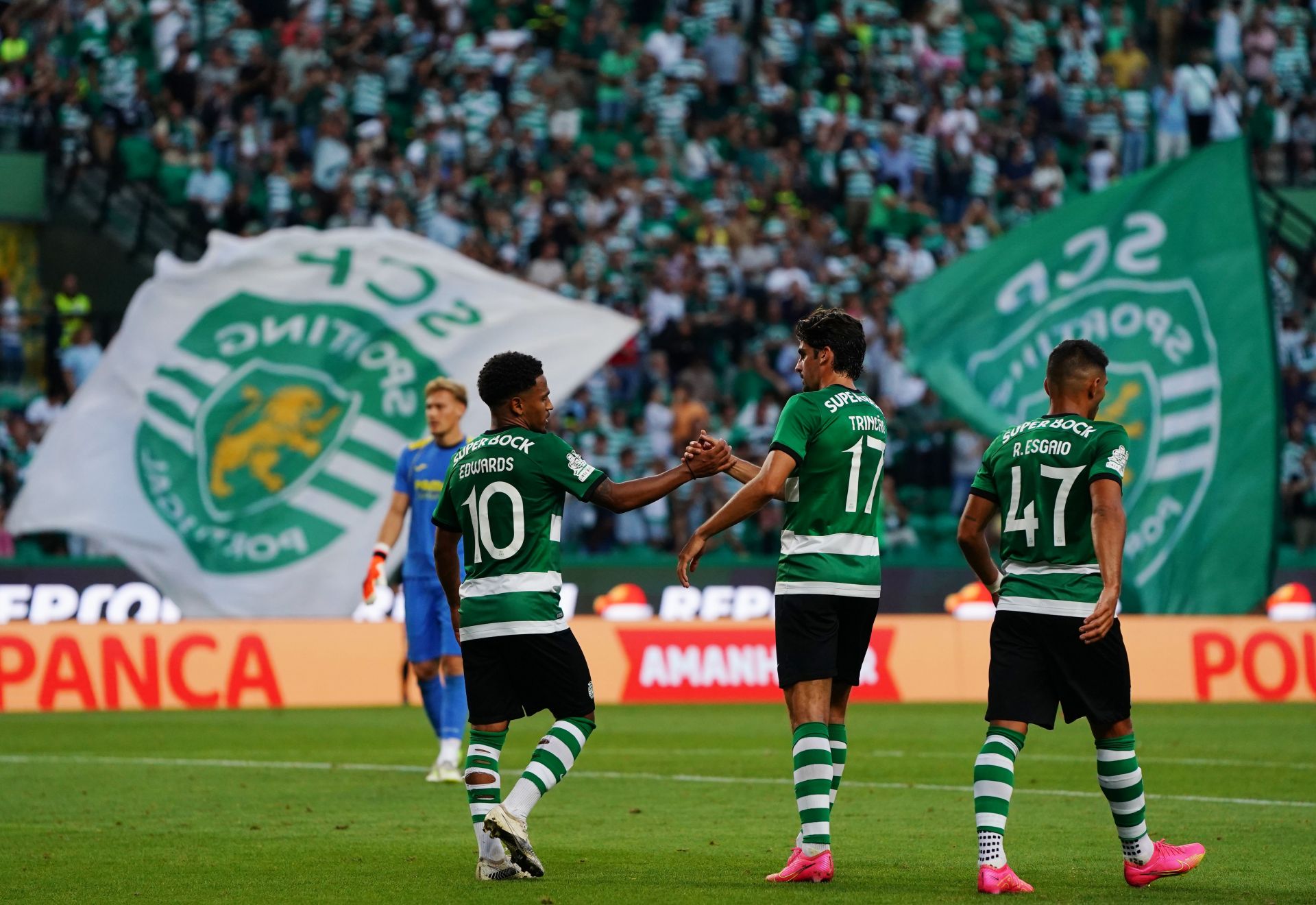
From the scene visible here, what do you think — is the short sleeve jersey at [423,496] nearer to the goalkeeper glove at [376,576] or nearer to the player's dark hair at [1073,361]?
the goalkeeper glove at [376,576]

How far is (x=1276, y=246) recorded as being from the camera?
27.9 metres

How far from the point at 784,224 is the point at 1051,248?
17.6 ft

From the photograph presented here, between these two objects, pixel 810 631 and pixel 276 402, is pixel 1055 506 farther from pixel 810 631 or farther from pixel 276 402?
pixel 276 402

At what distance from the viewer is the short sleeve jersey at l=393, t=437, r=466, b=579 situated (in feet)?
40.4

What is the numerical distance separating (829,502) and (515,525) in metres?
1.26

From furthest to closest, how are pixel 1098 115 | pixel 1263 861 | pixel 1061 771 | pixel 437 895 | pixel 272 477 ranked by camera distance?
pixel 1098 115, pixel 272 477, pixel 1061 771, pixel 1263 861, pixel 437 895

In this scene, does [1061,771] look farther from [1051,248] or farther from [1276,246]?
[1276,246]

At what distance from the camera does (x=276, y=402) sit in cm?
2147

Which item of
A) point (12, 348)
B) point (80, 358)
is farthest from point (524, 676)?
point (12, 348)

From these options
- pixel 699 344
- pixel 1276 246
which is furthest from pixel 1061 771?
pixel 1276 246

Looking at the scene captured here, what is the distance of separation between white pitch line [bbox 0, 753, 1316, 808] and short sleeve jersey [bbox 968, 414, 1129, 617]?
407 cm

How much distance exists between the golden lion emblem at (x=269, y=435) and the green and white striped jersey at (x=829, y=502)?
14024mm

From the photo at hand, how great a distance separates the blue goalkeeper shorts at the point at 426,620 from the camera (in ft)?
40.5

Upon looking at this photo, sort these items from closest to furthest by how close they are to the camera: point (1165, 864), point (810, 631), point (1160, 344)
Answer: point (1165, 864) < point (810, 631) < point (1160, 344)
